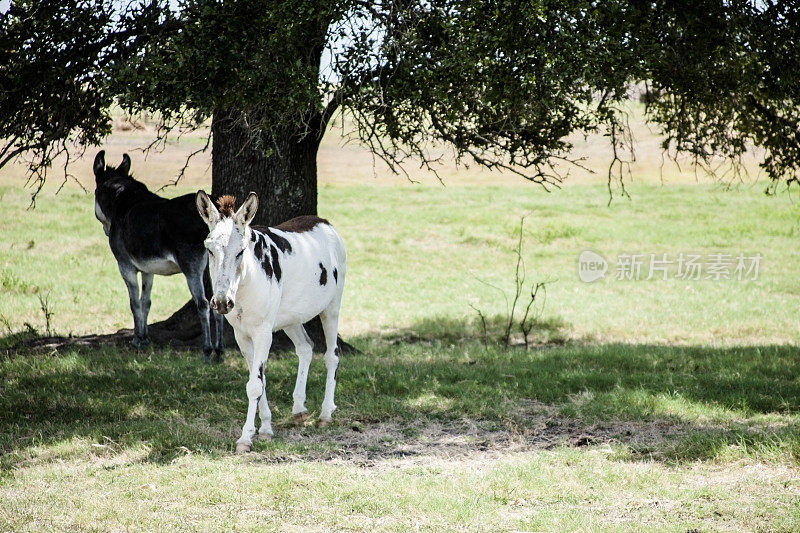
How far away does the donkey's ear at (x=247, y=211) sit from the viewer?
7.39 meters

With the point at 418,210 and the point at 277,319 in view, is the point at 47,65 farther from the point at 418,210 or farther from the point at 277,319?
the point at 418,210

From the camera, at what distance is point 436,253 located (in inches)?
976

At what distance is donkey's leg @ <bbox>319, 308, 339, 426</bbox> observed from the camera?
8.84 meters

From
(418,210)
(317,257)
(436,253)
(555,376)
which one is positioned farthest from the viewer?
(418,210)

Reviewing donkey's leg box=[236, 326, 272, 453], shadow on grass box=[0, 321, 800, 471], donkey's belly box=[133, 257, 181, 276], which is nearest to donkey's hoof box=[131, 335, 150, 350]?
shadow on grass box=[0, 321, 800, 471]

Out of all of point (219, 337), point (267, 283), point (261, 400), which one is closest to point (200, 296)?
point (219, 337)

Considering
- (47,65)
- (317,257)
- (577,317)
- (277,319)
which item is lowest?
(577,317)

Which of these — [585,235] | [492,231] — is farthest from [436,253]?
[585,235]

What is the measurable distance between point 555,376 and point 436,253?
14.1 metres

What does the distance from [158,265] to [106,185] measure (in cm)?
180

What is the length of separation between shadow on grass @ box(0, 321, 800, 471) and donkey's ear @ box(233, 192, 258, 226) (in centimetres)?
215

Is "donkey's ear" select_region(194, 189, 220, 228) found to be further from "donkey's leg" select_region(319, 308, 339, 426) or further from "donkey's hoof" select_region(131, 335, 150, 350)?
"donkey's hoof" select_region(131, 335, 150, 350)

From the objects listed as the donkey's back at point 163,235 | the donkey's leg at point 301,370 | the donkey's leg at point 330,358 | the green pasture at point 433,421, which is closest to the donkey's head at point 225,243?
the green pasture at point 433,421

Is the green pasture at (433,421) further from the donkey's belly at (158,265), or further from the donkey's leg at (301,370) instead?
the donkey's belly at (158,265)
